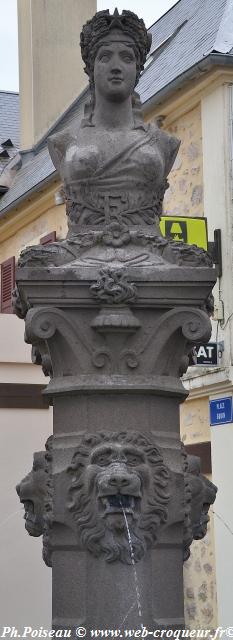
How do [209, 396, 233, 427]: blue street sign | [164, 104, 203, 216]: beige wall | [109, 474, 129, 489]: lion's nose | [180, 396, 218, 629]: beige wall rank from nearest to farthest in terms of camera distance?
[109, 474, 129, 489]: lion's nose < [180, 396, 218, 629]: beige wall < [209, 396, 233, 427]: blue street sign < [164, 104, 203, 216]: beige wall

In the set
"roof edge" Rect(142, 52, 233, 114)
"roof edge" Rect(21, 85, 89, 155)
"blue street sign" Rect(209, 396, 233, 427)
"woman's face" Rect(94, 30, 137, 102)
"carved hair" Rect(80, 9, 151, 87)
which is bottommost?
"blue street sign" Rect(209, 396, 233, 427)

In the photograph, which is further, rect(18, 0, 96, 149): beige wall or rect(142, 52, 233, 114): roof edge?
rect(18, 0, 96, 149): beige wall

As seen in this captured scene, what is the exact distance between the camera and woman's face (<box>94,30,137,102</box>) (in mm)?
7543

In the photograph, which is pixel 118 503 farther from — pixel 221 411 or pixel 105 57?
pixel 221 411

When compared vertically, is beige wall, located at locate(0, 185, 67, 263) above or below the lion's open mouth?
above

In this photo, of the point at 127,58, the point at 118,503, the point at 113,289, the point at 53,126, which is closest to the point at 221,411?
the point at 127,58

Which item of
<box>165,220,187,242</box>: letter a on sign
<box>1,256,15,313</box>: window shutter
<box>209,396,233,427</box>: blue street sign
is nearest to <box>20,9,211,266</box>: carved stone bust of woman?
<box>165,220,187,242</box>: letter a on sign

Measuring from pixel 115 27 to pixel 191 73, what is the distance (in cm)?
997

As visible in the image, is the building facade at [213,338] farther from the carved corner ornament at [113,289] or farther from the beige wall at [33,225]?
the carved corner ornament at [113,289]

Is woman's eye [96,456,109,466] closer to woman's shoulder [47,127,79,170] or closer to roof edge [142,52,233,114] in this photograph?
woman's shoulder [47,127,79,170]

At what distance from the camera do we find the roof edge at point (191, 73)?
1681 cm

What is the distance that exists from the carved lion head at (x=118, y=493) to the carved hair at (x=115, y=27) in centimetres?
214

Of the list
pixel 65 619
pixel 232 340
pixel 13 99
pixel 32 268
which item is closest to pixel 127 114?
pixel 32 268

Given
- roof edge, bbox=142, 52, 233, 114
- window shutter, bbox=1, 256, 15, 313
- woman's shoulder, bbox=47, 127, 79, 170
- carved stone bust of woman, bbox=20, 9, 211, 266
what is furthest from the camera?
window shutter, bbox=1, 256, 15, 313
